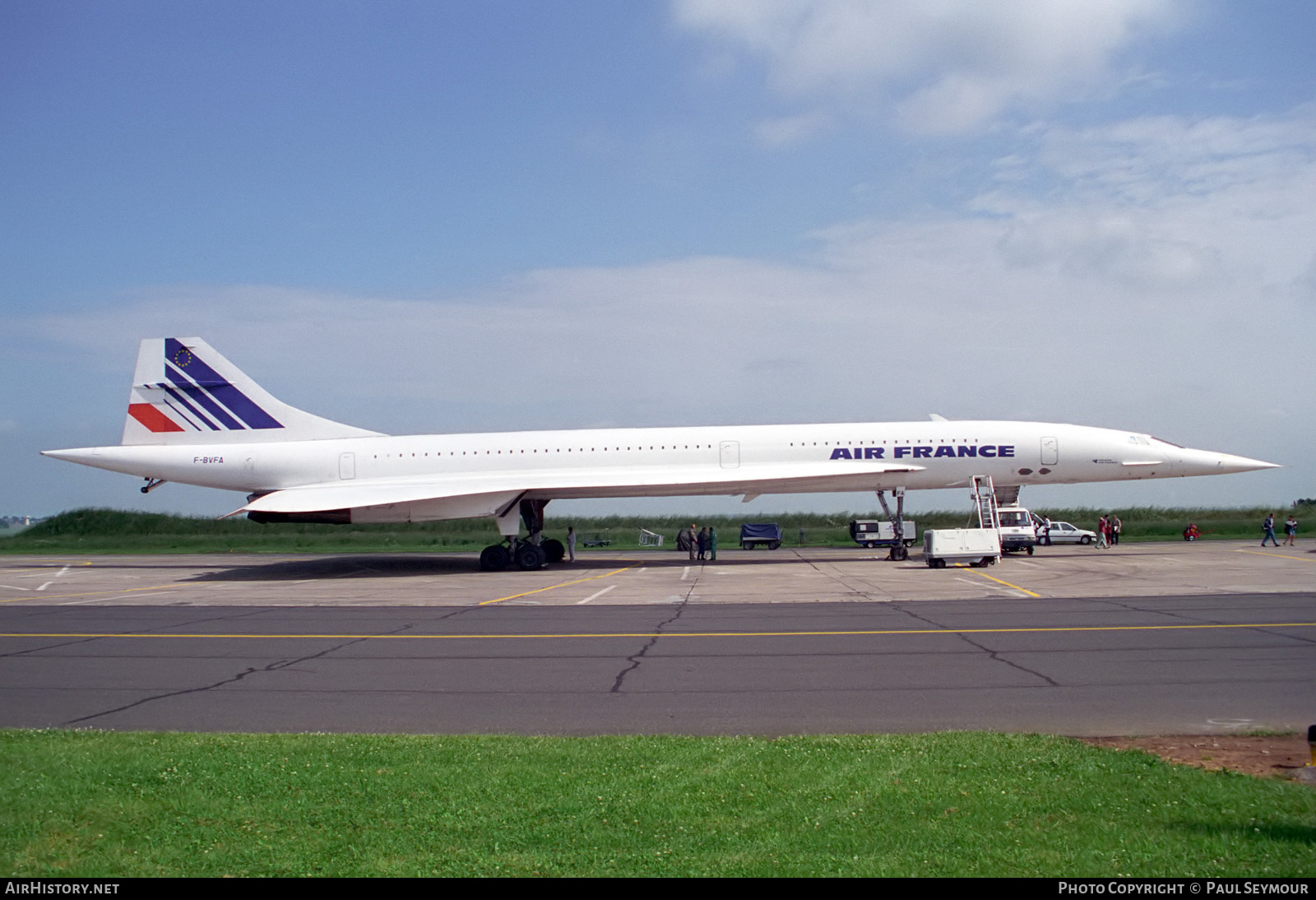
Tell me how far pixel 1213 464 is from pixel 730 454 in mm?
13148

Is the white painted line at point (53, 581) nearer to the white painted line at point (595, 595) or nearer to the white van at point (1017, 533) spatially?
the white painted line at point (595, 595)

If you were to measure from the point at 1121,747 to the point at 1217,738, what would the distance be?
33.3 inches

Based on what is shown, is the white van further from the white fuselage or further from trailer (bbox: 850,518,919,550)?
trailer (bbox: 850,518,919,550)

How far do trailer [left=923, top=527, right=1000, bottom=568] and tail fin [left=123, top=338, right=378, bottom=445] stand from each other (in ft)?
60.6

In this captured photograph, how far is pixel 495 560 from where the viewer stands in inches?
1029

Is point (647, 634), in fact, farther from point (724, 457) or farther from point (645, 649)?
point (724, 457)

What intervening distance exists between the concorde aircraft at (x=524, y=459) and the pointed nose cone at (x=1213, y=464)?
0.10 ft

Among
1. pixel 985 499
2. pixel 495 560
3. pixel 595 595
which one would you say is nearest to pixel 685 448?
pixel 495 560

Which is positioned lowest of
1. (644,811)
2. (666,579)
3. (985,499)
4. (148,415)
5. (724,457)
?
(666,579)

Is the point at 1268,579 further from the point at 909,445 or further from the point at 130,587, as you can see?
the point at 130,587

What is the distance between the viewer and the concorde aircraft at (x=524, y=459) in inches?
1011

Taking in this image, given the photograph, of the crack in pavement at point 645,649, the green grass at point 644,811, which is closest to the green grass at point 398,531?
the crack in pavement at point 645,649

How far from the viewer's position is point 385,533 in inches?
2052

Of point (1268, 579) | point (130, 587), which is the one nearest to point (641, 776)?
point (1268, 579)
